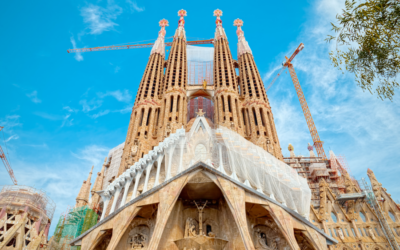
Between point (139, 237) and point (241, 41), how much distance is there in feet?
96.2

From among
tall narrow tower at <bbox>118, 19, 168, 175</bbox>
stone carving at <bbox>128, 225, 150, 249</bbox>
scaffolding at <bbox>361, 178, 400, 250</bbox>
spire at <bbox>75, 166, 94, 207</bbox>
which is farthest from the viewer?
spire at <bbox>75, 166, 94, 207</bbox>

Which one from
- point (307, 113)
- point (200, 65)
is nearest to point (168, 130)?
point (200, 65)

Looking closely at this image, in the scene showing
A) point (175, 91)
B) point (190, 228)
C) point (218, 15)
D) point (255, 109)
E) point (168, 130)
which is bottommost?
point (190, 228)

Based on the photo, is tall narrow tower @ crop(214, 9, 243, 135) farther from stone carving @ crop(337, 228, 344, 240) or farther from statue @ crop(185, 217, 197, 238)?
stone carving @ crop(337, 228, 344, 240)

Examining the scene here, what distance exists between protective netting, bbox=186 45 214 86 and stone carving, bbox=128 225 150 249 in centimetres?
2249

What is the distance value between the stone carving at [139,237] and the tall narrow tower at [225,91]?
40.1ft

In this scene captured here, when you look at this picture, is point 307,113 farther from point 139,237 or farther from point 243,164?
point 139,237

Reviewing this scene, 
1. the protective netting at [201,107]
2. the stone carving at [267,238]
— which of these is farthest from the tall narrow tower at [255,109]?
the stone carving at [267,238]

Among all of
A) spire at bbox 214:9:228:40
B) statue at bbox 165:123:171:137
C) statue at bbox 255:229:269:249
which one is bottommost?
statue at bbox 255:229:269:249

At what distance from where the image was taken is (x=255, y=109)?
87.6 feet

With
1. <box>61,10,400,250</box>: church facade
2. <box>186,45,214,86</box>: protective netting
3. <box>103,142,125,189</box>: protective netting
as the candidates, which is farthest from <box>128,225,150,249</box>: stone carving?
<box>186,45,214,86</box>: protective netting

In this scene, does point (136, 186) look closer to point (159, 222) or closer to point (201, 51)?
point (159, 222)

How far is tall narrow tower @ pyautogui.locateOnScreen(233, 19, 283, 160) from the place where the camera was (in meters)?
23.9

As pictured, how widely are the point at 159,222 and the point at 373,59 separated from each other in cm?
1246
